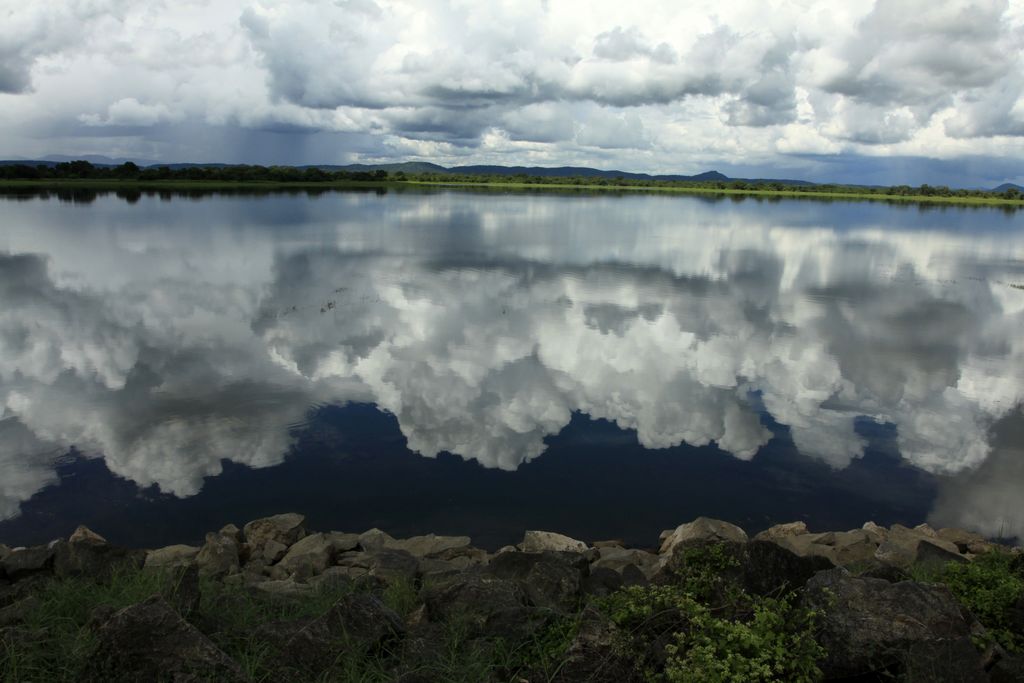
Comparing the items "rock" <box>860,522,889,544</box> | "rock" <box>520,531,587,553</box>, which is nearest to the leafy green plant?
"rock" <box>860,522,889,544</box>

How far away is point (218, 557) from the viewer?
10.1 metres

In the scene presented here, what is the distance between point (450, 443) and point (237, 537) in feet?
17.2

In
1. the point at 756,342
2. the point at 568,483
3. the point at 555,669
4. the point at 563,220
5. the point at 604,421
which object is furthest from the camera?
the point at 563,220

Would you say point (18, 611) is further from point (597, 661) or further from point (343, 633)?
point (597, 661)

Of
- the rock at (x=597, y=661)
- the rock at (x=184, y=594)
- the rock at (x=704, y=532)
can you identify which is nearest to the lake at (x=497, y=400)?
the rock at (x=704, y=532)

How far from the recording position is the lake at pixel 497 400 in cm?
1317

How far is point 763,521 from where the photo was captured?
12836 mm

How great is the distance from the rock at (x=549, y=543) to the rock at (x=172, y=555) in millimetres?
4862

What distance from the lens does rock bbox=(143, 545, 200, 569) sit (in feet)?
33.4

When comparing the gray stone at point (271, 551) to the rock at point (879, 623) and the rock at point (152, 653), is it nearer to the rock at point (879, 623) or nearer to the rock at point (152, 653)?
the rock at point (152, 653)

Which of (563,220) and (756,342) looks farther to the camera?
(563,220)

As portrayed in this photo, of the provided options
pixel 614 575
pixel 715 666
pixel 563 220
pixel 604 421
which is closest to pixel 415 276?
pixel 604 421

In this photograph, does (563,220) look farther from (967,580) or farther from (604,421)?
(967,580)

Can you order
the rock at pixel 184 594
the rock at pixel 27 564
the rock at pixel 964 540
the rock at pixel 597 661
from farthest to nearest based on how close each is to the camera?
1. the rock at pixel 964 540
2. the rock at pixel 27 564
3. the rock at pixel 184 594
4. the rock at pixel 597 661
